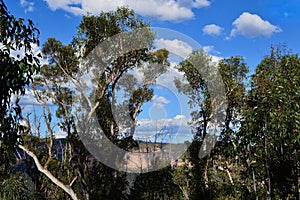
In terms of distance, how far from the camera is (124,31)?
32.7ft

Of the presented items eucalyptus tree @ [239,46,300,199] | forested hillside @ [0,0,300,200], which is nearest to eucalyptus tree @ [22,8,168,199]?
forested hillside @ [0,0,300,200]

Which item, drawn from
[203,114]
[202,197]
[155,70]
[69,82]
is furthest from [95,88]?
[202,197]

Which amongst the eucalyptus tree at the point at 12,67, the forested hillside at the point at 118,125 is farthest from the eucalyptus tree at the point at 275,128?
the eucalyptus tree at the point at 12,67

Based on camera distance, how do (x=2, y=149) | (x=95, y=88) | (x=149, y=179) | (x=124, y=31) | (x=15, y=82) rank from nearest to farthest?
(x=15, y=82)
(x=2, y=149)
(x=124, y=31)
(x=95, y=88)
(x=149, y=179)

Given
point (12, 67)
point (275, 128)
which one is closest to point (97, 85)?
point (275, 128)

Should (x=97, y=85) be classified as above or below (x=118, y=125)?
above

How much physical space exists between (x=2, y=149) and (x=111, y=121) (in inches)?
358

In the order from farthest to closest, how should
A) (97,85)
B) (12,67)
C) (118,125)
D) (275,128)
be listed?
1. (118,125)
2. (97,85)
3. (275,128)
4. (12,67)

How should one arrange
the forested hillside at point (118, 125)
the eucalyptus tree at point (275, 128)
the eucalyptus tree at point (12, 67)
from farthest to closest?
1. the forested hillside at point (118, 125)
2. the eucalyptus tree at point (275, 128)
3. the eucalyptus tree at point (12, 67)

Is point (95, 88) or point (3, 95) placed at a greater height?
point (95, 88)

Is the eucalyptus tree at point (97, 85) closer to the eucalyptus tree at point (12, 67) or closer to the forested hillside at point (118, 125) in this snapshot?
the forested hillside at point (118, 125)

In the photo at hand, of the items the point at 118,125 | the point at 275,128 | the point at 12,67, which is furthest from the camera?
the point at 118,125

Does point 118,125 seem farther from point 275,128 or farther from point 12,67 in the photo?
point 12,67

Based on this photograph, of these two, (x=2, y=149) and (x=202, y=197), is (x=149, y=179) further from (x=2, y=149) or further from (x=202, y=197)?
(x=2, y=149)
